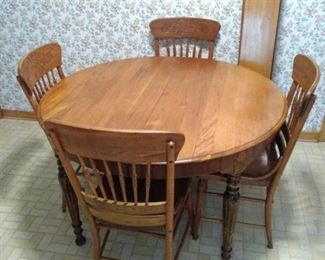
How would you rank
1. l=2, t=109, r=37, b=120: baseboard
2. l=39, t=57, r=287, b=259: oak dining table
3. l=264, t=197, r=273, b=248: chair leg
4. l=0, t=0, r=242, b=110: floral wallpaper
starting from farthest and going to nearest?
l=2, t=109, r=37, b=120: baseboard, l=0, t=0, r=242, b=110: floral wallpaper, l=264, t=197, r=273, b=248: chair leg, l=39, t=57, r=287, b=259: oak dining table

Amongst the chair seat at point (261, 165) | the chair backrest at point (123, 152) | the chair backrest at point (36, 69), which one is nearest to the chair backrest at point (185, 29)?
the chair backrest at point (36, 69)

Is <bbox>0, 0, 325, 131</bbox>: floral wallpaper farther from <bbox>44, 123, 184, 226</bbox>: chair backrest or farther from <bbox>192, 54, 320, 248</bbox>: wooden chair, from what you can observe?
<bbox>44, 123, 184, 226</bbox>: chair backrest

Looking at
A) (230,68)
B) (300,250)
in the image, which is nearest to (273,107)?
(230,68)

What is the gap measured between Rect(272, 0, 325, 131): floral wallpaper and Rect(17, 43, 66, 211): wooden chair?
144 centimetres

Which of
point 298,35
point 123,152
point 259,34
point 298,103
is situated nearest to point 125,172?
point 123,152

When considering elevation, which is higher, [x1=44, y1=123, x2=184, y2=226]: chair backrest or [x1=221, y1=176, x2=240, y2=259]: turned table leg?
[x1=44, y1=123, x2=184, y2=226]: chair backrest

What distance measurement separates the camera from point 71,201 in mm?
1623

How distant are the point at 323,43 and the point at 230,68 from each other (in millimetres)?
830

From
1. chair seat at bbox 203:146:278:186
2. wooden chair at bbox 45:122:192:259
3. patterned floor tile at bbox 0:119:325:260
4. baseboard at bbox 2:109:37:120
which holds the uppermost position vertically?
wooden chair at bbox 45:122:192:259

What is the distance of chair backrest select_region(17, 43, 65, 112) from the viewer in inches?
60.5

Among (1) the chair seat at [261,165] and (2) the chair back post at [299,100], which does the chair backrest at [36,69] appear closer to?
(1) the chair seat at [261,165]

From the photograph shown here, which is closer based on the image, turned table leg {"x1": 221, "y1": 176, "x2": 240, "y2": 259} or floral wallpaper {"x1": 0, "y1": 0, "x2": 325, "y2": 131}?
turned table leg {"x1": 221, "y1": 176, "x2": 240, "y2": 259}

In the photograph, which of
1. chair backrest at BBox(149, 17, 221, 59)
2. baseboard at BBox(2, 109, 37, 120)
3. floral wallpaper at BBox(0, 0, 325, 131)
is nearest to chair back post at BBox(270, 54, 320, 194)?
chair backrest at BBox(149, 17, 221, 59)

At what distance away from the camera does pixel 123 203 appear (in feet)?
4.04
